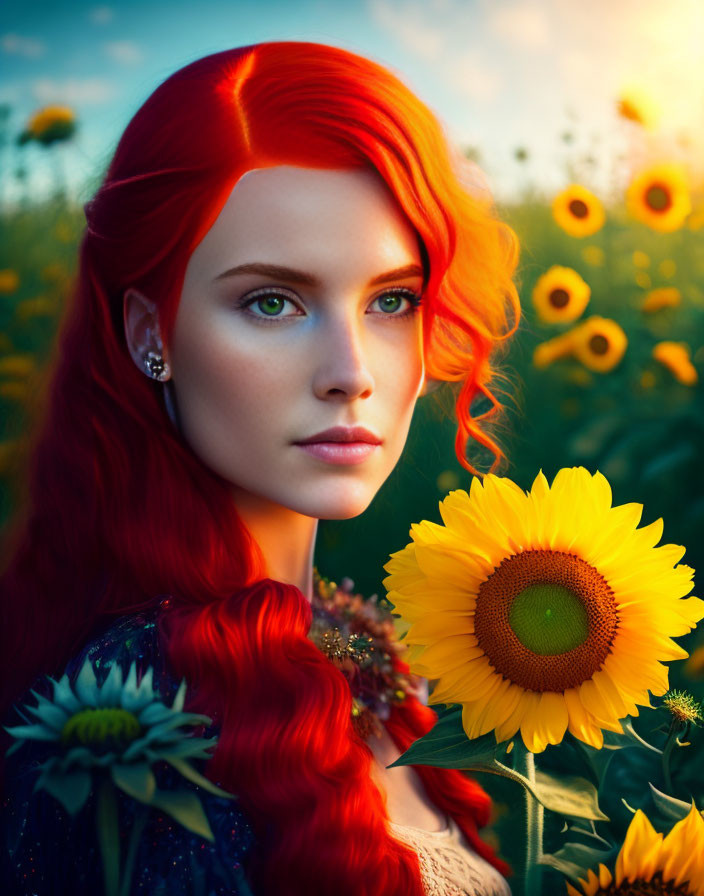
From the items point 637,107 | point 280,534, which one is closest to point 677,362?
point 637,107

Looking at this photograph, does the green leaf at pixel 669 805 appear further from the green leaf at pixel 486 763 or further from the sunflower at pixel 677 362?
the sunflower at pixel 677 362

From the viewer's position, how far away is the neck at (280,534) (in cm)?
128

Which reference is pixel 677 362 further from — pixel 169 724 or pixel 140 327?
pixel 169 724

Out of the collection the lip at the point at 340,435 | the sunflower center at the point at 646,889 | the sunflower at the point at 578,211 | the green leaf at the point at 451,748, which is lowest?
the sunflower center at the point at 646,889

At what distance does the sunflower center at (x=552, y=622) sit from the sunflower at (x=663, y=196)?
159cm

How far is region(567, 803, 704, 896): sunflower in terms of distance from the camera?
0.86 m

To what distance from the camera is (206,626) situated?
1108mm

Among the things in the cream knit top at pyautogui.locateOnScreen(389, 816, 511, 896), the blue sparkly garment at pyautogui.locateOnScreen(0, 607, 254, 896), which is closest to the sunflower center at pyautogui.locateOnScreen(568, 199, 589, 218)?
the cream knit top at pyautogui.locateOnScreen(389, 816, 511, 896)

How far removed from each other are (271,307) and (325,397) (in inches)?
4.8

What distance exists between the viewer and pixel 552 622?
0.85 metres

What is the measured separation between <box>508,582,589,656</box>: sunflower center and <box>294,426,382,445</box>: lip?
0.37m

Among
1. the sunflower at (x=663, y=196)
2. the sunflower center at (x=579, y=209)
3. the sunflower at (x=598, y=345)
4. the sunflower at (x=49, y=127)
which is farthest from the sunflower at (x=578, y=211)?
the sunflower at (x=49, y=127)

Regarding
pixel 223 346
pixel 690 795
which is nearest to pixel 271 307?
pixel 223 346

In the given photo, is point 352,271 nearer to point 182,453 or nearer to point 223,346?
point 223,346
